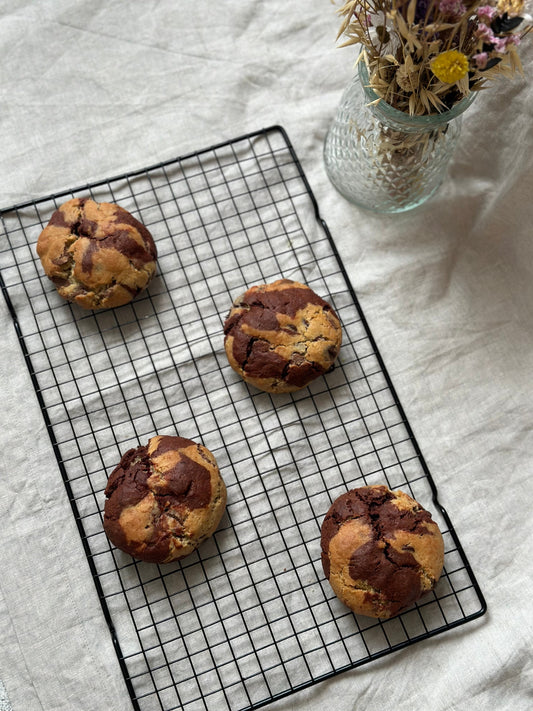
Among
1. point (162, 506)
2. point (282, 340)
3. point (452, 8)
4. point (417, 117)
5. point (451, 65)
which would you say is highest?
point (452, 8)

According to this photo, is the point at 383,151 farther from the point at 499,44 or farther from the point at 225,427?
the point at 225,427

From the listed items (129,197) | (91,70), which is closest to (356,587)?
(129,197)

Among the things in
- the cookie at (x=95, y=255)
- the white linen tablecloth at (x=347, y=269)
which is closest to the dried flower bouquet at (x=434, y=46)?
the white linen tablecloth at (x=347, y=269)

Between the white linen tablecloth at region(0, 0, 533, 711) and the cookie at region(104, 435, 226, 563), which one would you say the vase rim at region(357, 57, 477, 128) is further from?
the cookie at region(104, 435, 226, 563)

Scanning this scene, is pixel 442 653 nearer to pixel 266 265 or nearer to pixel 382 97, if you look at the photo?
pixel 266 265

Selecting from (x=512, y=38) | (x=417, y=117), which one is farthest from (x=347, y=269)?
(x=512, y=38)

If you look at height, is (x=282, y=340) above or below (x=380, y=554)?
above
